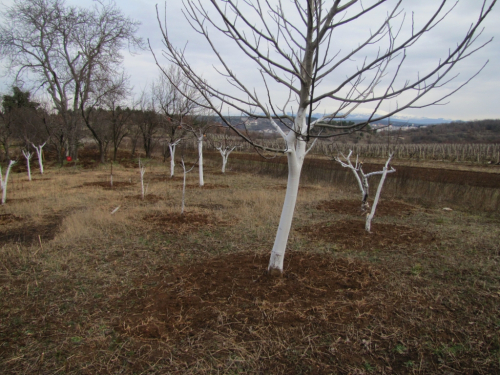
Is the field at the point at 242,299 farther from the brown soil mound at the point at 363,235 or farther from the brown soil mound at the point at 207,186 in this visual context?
the brown soil mound at the point at 207,186

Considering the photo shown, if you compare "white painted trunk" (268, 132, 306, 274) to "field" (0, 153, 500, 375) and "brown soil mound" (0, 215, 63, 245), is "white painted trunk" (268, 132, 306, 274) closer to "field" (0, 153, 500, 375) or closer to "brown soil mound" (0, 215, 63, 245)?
"field" (0, 153, 500, 375)

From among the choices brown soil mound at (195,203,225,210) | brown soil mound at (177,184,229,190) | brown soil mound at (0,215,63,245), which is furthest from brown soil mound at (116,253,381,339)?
brown soil mound at (177,184,229,190)

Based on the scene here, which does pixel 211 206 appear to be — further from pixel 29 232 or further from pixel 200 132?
pixel 29 232

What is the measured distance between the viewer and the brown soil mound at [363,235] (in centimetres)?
548

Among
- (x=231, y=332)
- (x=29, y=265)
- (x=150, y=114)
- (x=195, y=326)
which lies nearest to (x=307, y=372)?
(x=231, y=332)

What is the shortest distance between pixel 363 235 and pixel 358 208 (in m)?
3.20

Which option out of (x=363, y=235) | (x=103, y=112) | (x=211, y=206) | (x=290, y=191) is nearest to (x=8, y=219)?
(x=211, y=206)

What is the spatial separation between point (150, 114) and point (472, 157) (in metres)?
28.6

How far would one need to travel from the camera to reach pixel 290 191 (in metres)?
3.26

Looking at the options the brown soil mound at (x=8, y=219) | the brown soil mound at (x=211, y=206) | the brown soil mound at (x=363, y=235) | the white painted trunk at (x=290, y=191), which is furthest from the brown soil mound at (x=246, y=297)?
the brown soil mound at (x=8, y=219)

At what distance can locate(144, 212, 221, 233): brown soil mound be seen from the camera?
20.8 ft

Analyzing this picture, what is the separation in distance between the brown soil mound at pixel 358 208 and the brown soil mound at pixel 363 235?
5.46 feet

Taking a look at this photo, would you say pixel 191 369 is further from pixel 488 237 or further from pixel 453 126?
pixel 453 126

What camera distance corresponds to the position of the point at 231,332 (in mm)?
2734
